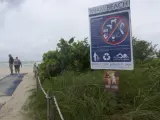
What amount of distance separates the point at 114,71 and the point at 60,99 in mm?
1284

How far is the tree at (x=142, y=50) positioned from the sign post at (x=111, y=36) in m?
6.59

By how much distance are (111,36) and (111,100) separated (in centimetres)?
125

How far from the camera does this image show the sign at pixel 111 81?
5.59 m

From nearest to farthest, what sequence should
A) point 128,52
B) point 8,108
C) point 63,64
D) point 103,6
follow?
point 128,52, point 103,6, point 8,108, point 63,64

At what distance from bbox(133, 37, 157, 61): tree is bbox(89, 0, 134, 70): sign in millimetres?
6589

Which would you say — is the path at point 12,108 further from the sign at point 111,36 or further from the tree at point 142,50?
the tree at point 142,50

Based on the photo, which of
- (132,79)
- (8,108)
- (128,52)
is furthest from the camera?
(8,108)

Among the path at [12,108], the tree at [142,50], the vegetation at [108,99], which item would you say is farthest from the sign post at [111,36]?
the tree at [142,50]

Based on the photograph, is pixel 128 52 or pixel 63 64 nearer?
pixel 128 52

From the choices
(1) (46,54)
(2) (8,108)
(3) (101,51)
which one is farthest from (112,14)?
(1) (46,54)

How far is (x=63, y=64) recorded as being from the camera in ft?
36.1

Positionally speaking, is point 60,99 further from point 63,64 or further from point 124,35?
point 63,64

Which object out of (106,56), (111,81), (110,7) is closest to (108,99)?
(111,81)

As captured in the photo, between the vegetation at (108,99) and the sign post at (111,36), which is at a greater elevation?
the sign post at (111,36)
